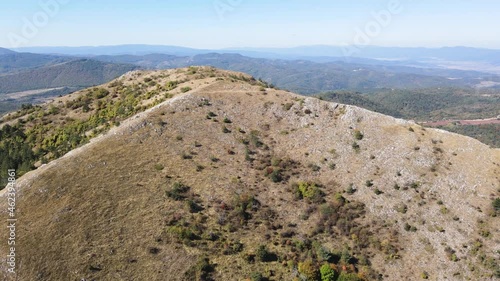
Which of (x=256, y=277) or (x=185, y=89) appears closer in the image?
(x=256, y=277)

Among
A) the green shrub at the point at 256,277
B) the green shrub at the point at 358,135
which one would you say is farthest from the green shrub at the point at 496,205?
the green shrub at the point at 256,277

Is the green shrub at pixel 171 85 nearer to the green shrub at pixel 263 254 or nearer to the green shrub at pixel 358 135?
the green shrub at pixel 358 135

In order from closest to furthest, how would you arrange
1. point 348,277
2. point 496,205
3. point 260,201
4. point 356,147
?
1. point 348,277
2. point 260,201
3. point 496,205
4. point 356,147

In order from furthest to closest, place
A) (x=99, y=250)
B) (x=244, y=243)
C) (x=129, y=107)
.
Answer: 1. (x=129, y=107)
2. (x=244, y=243)
3. (x=99, y=250)

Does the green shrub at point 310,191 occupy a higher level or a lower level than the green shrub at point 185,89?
lower

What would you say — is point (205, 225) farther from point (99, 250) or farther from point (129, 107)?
point (129, 107)

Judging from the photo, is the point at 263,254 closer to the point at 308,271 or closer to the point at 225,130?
the point at 308,271

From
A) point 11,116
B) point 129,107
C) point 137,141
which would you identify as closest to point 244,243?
point 137,141

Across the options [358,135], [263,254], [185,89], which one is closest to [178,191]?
[263,254]
